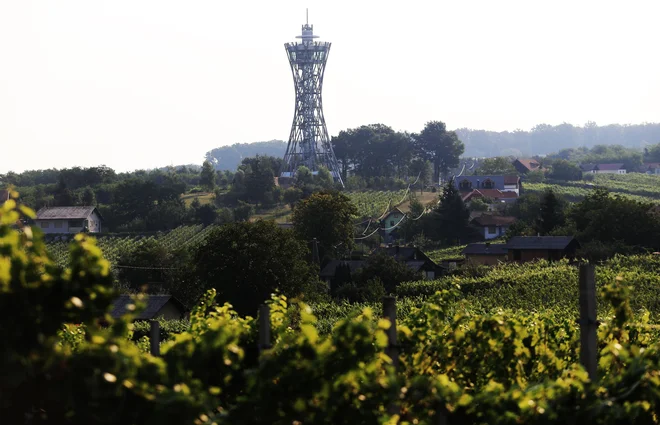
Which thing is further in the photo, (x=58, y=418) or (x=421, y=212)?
(x=421, y=212)

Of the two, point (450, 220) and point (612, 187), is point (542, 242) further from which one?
point (612, 187)

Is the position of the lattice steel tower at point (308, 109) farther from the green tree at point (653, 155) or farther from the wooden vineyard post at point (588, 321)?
the wooden vineyard post at point (588, 321)

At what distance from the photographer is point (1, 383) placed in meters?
4.45

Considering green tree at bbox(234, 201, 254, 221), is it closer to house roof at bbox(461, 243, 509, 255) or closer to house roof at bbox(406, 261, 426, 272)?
house roof at bbox(461, 243, 509, 255)

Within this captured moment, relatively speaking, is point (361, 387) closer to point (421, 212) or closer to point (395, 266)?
point (395, 266)

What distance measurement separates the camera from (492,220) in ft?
202

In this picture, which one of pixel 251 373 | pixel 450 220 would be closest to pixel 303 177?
pixel 450 220

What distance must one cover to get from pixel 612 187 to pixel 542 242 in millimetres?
51148

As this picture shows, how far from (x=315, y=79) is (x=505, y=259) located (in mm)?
59682

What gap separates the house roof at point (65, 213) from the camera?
67125 millimetres

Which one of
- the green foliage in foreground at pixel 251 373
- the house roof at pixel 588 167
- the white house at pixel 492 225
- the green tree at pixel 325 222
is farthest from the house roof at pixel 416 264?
the house roof at pixel 588 167

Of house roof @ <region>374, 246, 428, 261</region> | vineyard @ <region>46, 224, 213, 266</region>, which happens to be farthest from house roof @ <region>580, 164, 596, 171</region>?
house roof @ <region>374, 246, 428, 261</region>

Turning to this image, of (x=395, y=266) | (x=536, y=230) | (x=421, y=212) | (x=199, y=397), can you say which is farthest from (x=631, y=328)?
(x=421, y=212)

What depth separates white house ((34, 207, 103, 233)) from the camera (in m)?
66.8
